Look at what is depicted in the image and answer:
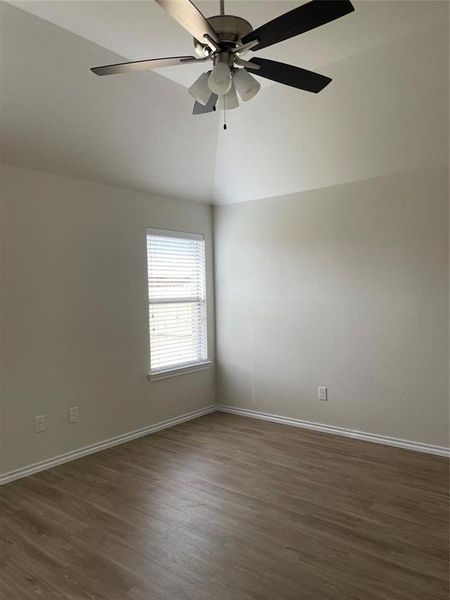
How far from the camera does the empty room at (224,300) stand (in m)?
2.22

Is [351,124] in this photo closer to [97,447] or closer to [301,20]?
[301,20]

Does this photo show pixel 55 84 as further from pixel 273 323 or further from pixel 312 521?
pixel 312 521

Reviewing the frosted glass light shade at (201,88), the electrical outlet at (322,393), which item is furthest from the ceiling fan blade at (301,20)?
the electrical outlet at (322,393)

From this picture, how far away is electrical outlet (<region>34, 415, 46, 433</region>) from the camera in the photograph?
11.1ft

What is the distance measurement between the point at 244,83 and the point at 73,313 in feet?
7.88

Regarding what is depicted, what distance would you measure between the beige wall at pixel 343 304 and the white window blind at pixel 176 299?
0.26 m

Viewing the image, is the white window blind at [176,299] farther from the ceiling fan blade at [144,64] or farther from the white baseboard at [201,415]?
the ceiling fan blade at [144,64]

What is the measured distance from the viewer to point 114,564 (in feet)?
7.27

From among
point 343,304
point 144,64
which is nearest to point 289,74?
point 144,64

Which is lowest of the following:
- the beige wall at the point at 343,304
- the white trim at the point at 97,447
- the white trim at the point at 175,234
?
the white trim at the point at 97,447

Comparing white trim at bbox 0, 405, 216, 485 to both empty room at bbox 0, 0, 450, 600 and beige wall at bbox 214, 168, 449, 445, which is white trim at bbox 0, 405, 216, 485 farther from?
beige wall at bbox 214, 168, 449, 445

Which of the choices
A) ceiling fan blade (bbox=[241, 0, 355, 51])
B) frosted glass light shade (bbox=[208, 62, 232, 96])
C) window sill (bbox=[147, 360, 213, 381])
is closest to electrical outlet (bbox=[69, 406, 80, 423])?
window sill (bbox=[147, 360, 213, 381])

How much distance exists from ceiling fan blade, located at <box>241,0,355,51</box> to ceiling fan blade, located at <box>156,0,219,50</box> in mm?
154

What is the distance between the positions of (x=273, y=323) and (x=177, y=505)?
7.16 feet
